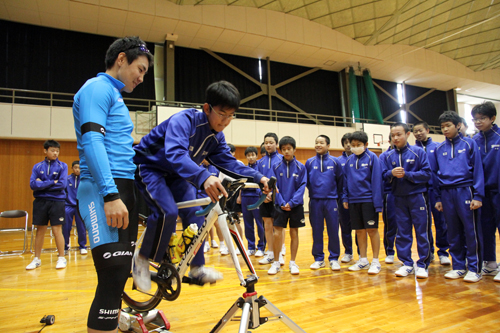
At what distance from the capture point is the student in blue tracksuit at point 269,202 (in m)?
4.37

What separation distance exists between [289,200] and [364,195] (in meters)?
0.95

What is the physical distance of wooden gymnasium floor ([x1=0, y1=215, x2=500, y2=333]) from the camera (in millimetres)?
2164

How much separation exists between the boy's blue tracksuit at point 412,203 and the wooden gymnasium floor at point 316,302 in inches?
12.5

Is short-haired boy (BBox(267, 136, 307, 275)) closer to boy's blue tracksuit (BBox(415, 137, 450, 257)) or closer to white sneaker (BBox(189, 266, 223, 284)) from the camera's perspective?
boy's blue tracksuit (BBox(415, 137, 450, 257))

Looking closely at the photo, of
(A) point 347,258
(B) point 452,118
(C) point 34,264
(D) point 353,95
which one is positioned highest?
(D) point 353,95

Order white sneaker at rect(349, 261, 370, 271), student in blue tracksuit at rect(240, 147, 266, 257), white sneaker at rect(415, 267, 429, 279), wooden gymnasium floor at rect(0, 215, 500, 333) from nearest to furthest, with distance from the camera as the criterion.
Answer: wooden gymnasium floor at rect(0, 215, 500, 333) < white sneaker at rect(415, 267, 429, 279) < white sneaker at rect(349, 261, 370, 271) < student in blue tracksuit at rect(240, 147, 266, 257)

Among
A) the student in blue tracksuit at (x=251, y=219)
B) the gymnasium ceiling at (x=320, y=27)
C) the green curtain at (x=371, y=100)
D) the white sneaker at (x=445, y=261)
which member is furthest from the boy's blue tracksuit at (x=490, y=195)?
the green curtain at (x=371, y=100)

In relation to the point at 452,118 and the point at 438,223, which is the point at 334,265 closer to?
the point at 438,223

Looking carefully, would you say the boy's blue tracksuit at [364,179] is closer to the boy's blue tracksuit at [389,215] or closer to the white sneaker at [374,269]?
the boy's blue tracksuit at [389,215]

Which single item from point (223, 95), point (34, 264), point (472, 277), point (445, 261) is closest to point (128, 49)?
→ point (223, 95)

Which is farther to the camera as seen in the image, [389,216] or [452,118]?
[389,216]

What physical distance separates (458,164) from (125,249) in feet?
11.8

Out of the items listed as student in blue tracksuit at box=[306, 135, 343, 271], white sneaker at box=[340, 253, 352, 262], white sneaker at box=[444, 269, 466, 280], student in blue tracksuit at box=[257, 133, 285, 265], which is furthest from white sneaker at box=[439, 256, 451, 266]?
student in blue tracksuit at box=[257, 133, 285, 265]

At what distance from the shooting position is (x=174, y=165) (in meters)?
1.57
